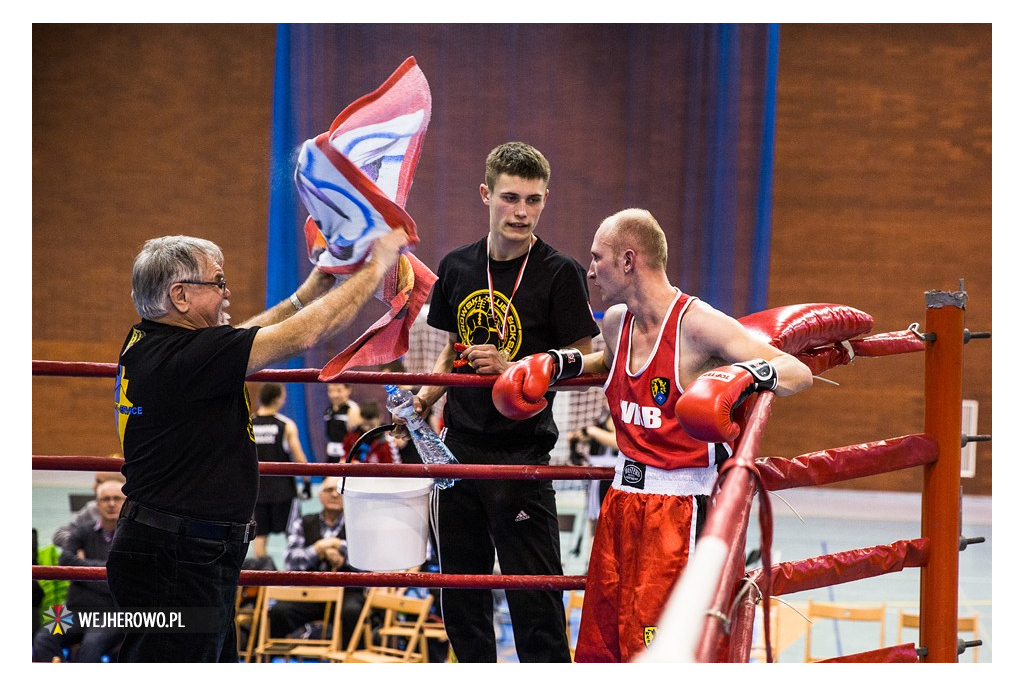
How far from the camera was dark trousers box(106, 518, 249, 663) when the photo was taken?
2.03 meters

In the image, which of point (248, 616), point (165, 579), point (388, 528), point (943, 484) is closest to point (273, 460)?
point (248, 616)

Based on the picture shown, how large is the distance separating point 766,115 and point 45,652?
706 centimetres

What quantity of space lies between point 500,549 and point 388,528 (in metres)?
0.43

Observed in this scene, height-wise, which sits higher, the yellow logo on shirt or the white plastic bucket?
the yellow logo on shirt

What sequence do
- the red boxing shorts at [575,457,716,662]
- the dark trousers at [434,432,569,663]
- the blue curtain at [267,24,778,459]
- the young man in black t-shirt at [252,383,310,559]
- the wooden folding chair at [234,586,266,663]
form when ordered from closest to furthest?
the red boxing shorts at [575,457,716,662], the dark trousers at [434,432,569,663], the wooden folding chair at [234,586,266,663], the young man in black t-shirt at [252,383,310,559], the blue curtain at [267,24,778,459]

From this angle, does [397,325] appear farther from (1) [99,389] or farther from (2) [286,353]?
(1) [99,389]

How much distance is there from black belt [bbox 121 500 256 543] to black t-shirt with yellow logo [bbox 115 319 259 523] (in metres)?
0.01

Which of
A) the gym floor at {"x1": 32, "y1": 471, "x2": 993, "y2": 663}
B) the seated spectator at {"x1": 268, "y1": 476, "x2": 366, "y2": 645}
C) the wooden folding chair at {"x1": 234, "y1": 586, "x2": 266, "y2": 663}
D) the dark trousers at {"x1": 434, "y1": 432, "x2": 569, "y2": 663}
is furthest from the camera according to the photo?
the gym floor at {"x1": 32, "y1": 471, "x2": 993, "y2": 663}

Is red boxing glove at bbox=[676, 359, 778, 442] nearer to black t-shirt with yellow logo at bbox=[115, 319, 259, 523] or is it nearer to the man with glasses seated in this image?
the man with glasses seated

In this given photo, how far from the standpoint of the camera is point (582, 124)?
27.2 feet

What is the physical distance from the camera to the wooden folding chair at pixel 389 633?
4.64 m

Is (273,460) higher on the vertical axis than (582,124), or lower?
lower

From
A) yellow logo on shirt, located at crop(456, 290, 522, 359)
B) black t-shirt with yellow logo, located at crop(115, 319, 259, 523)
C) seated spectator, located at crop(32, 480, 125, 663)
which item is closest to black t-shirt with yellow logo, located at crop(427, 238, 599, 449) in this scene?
yellow logo on shirt, located at crop(456, 290, 522, 359)

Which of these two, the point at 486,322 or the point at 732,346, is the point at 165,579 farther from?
the point at 732,346
